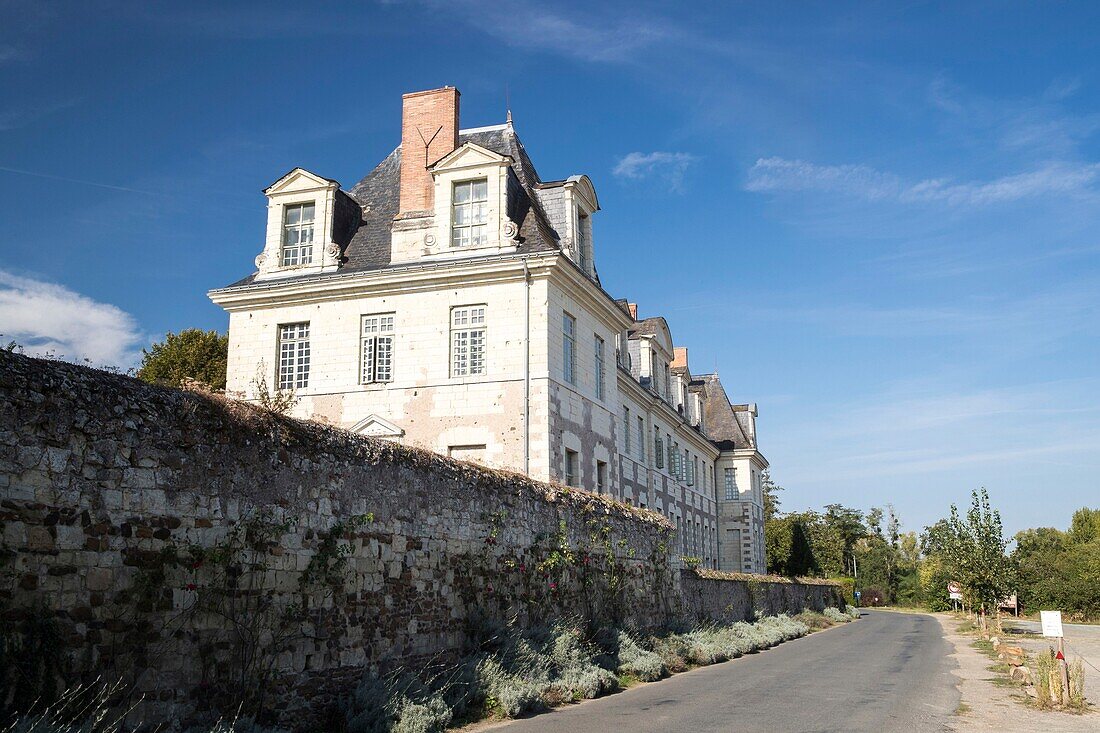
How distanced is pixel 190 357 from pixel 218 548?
27.5m

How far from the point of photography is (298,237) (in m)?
21.6

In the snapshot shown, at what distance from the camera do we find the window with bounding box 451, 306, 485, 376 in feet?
64.5

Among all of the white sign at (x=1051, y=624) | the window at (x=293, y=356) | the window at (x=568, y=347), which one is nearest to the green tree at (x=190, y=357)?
the window at (x=293, y=356)

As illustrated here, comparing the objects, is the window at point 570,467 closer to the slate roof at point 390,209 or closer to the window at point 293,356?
Result: the slate roof at point 390,209

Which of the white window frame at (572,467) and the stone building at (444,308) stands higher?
the stone building at (444,308)

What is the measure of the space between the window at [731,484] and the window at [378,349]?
30010 millimetres

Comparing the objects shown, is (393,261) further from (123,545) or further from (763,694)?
(123,545)

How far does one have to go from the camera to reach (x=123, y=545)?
21.7 ft

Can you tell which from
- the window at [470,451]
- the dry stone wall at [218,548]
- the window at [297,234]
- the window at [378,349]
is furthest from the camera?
the window at [297,234]

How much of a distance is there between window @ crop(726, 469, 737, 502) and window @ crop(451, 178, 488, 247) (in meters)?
29.9

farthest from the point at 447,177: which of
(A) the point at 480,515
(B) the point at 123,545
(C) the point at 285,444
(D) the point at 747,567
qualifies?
(D) the point at 747,567

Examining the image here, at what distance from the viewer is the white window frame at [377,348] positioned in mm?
20203

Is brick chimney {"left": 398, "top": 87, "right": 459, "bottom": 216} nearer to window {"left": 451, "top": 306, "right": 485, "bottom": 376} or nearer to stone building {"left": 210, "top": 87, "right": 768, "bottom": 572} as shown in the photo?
stone building {"left": 210, "top": 87, "right": 768, "bottom": 572}

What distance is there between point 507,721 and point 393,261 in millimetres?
12935
